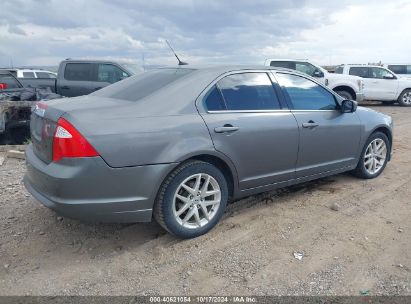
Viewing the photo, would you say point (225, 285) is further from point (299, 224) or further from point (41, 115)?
point (41, 115)

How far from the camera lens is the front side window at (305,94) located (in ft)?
13.9

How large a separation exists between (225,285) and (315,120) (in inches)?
89.4

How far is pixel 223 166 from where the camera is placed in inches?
145

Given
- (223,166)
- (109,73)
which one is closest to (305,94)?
(223,166)

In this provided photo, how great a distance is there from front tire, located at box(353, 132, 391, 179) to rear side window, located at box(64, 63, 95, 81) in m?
7.33

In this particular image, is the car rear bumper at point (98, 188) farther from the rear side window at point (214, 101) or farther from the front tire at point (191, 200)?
the rear side window at point (214, 101)

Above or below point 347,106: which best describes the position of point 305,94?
above

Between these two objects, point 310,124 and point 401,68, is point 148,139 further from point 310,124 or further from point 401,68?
point 401,68

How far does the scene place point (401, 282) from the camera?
9.42 feet

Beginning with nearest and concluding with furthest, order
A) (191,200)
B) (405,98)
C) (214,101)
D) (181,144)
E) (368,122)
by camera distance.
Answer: (181,144) < (191,200) < (214,101) < (368,122) < (405,98)

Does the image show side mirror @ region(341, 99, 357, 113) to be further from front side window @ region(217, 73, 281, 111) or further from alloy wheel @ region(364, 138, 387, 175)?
front side window @ region(217, 73, 281, 111)

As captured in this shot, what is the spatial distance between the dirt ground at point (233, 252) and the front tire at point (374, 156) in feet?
2.25

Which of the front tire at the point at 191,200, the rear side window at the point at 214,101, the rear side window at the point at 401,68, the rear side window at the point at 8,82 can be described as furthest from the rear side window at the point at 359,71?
Answer: the front tire at the point at 191,200

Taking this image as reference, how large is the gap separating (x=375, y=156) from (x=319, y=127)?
4.84 feet
